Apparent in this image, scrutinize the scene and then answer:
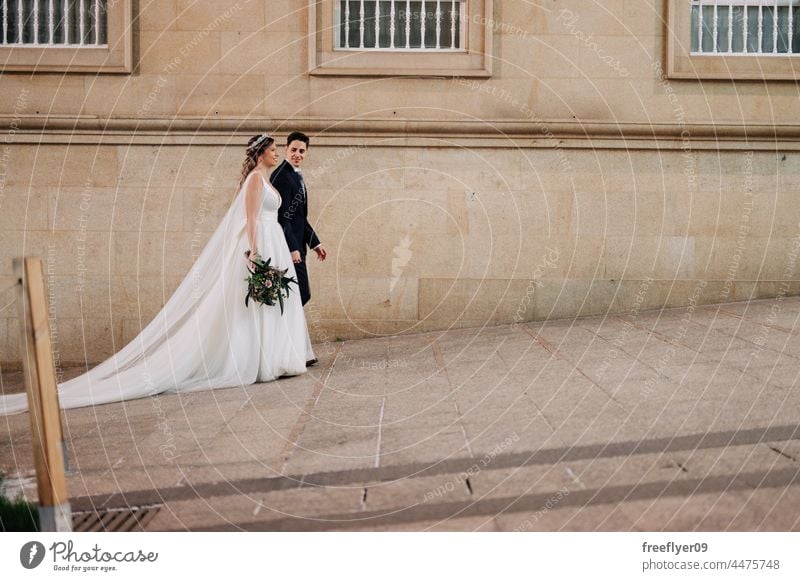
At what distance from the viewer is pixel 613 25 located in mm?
10430

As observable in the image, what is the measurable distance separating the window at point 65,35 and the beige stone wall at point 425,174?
18 centimetres

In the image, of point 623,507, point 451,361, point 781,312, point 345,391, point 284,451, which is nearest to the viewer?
point 623,507

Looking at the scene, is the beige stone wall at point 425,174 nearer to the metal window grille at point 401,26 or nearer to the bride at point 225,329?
the metal window grille at point 401,26

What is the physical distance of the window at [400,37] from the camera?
34.1ft

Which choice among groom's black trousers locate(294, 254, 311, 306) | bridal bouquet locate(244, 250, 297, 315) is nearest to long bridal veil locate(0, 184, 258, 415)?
bridal bouquet locate(244, 250, 297, 315)

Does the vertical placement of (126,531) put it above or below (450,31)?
below

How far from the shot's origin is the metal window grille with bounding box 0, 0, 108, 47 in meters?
10.5

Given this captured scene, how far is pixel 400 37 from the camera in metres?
10.6

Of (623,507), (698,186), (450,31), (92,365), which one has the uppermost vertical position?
(450,31)

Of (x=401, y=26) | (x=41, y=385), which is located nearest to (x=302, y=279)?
(x=401, y=26)

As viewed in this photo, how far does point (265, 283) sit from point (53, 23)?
4942mm
